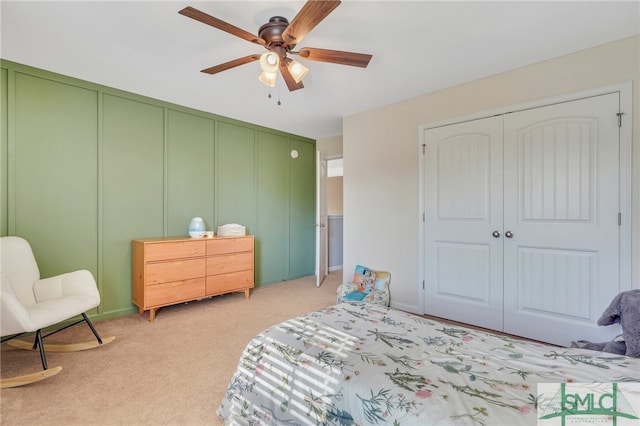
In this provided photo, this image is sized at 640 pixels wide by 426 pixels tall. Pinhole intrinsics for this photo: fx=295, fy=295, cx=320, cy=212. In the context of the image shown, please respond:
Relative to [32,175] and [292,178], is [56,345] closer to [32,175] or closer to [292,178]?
[32,175]

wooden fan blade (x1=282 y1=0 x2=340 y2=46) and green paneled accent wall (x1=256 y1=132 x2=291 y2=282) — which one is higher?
wooden fan blade (x1=282 y1=0 x2=340 y2=46)

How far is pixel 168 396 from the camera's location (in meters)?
1.82

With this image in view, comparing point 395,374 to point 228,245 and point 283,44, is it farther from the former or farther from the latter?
point 228,245

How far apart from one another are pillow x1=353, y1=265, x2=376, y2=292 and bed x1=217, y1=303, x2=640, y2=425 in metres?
1.90

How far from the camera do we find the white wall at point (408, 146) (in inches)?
88.8

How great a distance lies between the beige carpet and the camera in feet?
→ 5.45

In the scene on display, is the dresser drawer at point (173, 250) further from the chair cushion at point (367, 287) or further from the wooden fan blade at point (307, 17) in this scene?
the wooden fan blade at point (307, 17)

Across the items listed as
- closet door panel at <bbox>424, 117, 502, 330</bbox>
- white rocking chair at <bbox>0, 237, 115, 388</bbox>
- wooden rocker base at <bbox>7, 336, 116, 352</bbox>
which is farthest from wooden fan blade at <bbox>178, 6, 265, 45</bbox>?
wooden rocker base at <bbox>7, 336, 116, 352</bbox>

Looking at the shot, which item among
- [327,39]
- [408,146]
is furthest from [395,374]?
[408,146]

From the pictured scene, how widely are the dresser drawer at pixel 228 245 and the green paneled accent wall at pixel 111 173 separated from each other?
497mm

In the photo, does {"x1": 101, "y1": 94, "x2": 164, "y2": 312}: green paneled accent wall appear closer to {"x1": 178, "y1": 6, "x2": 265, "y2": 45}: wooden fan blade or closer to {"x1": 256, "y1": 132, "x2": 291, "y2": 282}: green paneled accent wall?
{"x1": 256, "y1": 132, "x2": 291, "y2": 282}: green paneled accent wall

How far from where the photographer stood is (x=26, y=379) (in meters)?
1.89

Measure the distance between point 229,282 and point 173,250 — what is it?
32.4 inches

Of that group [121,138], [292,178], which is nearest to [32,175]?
[121,138]
